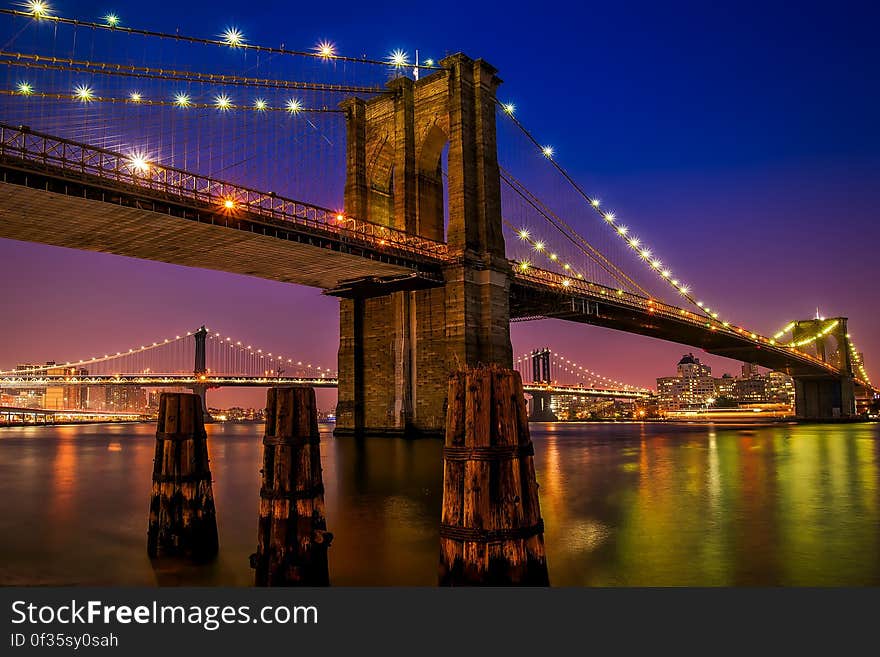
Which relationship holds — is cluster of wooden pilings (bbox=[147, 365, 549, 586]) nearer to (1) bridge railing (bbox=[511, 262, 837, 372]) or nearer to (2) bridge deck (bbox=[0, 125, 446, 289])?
(2) bridge deck (bbox=[0, 125, 446, 289])

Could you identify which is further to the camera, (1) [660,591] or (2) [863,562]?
(2) [863,562]

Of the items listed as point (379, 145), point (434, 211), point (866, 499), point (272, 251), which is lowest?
point (866, 499)

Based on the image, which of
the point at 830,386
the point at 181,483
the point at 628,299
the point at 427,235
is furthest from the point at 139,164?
the point at 830,386

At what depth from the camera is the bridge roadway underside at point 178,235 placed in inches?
998

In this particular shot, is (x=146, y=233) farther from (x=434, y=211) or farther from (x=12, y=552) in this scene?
(x=12, y=552)

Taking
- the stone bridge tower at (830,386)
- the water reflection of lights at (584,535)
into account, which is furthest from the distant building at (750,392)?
the water reflection of lights at (584,535)

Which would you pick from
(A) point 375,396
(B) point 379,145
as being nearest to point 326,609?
(A) point 375,396

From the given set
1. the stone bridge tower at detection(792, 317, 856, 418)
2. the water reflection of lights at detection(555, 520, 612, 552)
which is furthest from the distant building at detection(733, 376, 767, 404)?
the water reflection of lights at detection(555, 520, 612, 552)

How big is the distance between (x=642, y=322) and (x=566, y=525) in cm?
4956

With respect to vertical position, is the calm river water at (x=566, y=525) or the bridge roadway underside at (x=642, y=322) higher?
the bridge roadway underside at (x=642, y=322)

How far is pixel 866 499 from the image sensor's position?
13.7 m

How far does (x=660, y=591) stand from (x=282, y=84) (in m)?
41.0

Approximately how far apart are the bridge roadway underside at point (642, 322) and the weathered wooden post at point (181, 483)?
33699 mm

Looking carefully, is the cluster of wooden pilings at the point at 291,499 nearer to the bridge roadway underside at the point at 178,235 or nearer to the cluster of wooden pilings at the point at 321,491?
the cluster of wooden pilings at the point at 321,491
